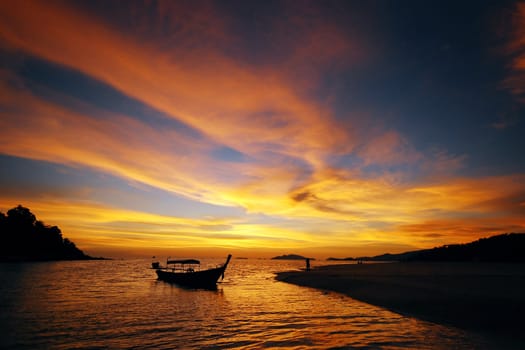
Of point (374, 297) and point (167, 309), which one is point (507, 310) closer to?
point (374, 297)

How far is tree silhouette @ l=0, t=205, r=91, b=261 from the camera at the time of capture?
13494cm

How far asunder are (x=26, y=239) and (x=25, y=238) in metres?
0.67

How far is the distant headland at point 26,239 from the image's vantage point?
13488 cm

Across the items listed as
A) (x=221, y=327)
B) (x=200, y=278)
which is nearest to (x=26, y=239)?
(x=200, y=278)

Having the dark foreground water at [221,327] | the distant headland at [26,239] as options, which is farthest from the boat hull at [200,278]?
the distant headland at [26,239]

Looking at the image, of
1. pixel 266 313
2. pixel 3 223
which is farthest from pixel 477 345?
pixel 3 223

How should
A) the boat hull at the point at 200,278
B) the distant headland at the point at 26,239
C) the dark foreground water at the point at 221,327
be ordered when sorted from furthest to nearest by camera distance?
the distant headland at the point at 26,239, the boat hull at the point at 200,278, the dark foreground water at the point at 221,327

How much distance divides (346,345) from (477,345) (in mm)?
5174

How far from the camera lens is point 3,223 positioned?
13550 centimetres

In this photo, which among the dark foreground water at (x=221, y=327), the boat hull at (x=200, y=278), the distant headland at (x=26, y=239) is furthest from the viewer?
the distant headland at (x=26, y=239)

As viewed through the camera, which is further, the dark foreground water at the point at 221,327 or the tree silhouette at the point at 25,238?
the tree silhouette at the point at 25,238

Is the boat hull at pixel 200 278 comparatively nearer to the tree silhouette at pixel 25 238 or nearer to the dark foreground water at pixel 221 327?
the dark foreground water at pixel 221 327

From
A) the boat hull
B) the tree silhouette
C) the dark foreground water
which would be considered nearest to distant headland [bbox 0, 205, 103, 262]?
the tree silhouette

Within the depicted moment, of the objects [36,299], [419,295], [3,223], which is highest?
[3,223]
